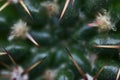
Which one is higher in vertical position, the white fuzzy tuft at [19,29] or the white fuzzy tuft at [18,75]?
the white fuzzy tuft at [19,29]

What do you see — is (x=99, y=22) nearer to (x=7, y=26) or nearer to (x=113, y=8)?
(x=113, y=8)

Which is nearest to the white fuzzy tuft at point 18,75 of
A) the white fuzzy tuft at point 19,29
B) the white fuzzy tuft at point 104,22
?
the white fuzzy tuft at point 19,29

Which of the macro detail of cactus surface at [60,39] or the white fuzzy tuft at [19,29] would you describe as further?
the white fuzzy tuft at [19,29]

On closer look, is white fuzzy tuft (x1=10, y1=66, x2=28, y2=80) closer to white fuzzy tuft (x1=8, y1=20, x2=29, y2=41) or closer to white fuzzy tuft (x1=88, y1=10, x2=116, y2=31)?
white fuzzy tuft (x1=8, y1=20, x2=29, y2=41)

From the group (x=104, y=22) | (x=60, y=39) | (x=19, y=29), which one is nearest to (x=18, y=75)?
(x=19, y=29)

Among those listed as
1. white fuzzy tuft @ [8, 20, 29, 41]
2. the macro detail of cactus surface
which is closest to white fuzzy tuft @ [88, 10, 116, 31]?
the macro detail of cactus surface

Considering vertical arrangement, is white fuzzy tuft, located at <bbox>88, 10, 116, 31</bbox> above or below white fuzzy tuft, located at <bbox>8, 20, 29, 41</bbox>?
below

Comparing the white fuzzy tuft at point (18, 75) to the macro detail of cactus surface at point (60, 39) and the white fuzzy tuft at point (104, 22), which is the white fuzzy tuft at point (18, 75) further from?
the white fuzzy tuft at point (104, 22)

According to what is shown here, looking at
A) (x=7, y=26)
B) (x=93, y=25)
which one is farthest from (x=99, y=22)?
(x=7, y=26)
